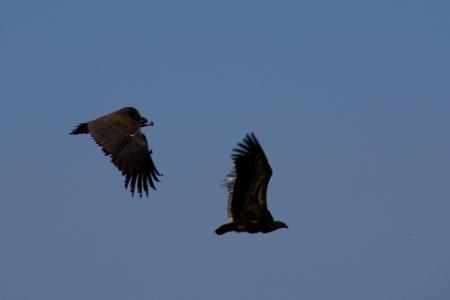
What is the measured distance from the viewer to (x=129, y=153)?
74.4 ft

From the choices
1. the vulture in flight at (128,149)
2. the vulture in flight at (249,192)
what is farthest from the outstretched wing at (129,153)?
the vulture in flight at (249,192)

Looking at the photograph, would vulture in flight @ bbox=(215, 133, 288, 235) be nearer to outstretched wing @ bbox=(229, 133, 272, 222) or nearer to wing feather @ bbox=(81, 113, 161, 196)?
outstretched wing @ bbox=(229, 133, 272, 222)

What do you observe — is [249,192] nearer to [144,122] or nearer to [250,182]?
[250,182]

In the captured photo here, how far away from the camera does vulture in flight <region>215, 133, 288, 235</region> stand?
62.1ft

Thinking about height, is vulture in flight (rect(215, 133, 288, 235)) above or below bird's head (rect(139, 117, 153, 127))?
below

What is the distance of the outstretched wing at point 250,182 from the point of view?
18891mm

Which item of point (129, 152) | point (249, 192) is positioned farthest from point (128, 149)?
point (249, 192)

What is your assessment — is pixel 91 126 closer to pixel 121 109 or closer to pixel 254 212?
pixel 121 109

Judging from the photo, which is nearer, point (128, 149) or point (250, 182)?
point (250, 182)

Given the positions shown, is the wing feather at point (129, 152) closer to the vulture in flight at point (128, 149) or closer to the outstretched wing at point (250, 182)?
the vulture in flight at point (128, 149)

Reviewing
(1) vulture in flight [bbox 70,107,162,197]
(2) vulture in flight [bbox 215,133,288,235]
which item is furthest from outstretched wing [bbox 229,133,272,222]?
(1) vulture in flight [bbox 70,107,162,197]

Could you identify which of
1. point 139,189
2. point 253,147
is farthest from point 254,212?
point 139,189

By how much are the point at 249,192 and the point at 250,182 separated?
15.4 inches

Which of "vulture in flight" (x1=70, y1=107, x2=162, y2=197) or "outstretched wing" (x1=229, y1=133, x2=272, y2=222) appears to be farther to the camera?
"vulture in flight" (x1=70, y1=107, x2=162, y2=197)
